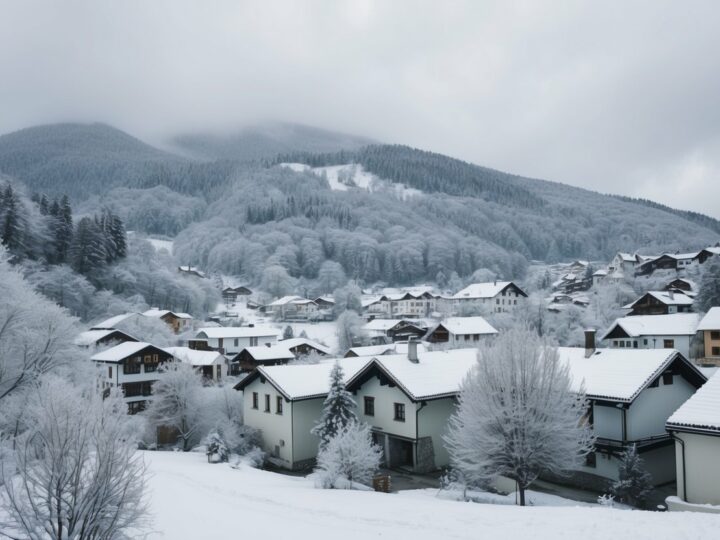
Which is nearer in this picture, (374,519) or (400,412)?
(374,519)

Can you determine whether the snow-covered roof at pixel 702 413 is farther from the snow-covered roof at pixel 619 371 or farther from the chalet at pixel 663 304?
the chalet at pixel 663 304

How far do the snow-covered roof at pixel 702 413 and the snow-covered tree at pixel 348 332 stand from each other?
78374 millimetres

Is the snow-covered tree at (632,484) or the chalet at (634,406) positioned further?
the chalet at (634,406)

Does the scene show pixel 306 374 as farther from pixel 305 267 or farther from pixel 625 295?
pixel 305 267

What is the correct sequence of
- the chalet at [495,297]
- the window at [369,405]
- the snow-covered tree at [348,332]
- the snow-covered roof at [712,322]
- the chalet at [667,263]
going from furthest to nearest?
the chalet at [495,297] → the chalet at [667,263] → the snow-covered tree at [348,332] → the snow-covered roof at [712,322] → the window at [369,405]

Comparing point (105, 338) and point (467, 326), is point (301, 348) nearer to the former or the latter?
point (105, 338)

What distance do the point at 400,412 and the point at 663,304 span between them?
69799mm

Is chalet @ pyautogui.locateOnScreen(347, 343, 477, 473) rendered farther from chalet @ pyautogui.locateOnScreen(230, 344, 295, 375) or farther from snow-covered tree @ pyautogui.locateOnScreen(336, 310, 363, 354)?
snow-covered tree @ pyautogui.locateOnScreen(336, 310, 363, 354)

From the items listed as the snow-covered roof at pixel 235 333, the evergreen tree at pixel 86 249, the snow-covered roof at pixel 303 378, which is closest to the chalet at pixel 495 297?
the snow-covered roof at pixel 235 333

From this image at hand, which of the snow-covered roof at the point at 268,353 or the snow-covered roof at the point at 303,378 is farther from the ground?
the snow-covered roof at the point at 303,378

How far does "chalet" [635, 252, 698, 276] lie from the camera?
11912 centimetres

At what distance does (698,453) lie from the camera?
1633cm

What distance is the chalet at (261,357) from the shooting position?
209 ft

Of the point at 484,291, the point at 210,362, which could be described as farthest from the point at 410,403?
the point at 484,291
